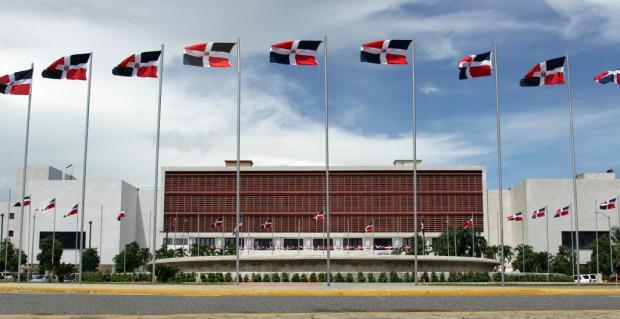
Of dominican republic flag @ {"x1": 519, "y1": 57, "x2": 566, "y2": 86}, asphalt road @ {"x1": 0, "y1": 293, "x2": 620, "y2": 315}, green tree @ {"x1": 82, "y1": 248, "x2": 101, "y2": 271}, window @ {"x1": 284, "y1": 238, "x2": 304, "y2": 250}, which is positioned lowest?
green tree @ {"x1": 82, "y1": 248, "x2": 101, "y2": 271}

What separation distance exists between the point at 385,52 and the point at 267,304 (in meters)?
18.4

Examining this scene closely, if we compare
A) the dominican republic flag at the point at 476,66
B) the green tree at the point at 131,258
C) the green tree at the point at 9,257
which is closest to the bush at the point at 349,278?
the dominican republic flag at the point at 476,66

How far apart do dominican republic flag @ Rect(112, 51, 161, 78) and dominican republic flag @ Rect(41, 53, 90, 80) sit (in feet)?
10.1

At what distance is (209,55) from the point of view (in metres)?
36.2

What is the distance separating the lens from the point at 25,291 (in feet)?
94.0

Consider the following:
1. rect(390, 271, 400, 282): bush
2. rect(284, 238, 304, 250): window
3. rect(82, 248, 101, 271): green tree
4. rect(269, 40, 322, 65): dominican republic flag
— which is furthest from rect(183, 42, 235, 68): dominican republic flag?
rect(284, 238, 304, 250): window

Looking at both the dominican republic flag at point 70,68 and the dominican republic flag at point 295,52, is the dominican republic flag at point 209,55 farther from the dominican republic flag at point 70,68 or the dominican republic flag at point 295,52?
the dominican republic flag at point 70,68

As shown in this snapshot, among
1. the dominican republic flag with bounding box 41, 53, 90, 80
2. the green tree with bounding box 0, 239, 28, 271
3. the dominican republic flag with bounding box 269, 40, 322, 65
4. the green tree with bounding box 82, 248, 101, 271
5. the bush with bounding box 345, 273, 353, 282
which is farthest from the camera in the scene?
the green tree with bounding box 82, 248, 101, 271

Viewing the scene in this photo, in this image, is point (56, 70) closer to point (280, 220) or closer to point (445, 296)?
point (445, 296)

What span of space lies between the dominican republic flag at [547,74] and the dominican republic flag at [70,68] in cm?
2523

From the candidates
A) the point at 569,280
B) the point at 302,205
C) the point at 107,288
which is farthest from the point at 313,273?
the point at 302,205

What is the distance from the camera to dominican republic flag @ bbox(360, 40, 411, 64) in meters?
36.3

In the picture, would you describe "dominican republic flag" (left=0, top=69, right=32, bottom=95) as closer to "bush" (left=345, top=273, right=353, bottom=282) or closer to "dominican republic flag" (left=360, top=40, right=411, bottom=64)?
"dominican republic flag" (left=360, top=40, right=411, bottom=64)

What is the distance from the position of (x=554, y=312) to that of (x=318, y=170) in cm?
11310
